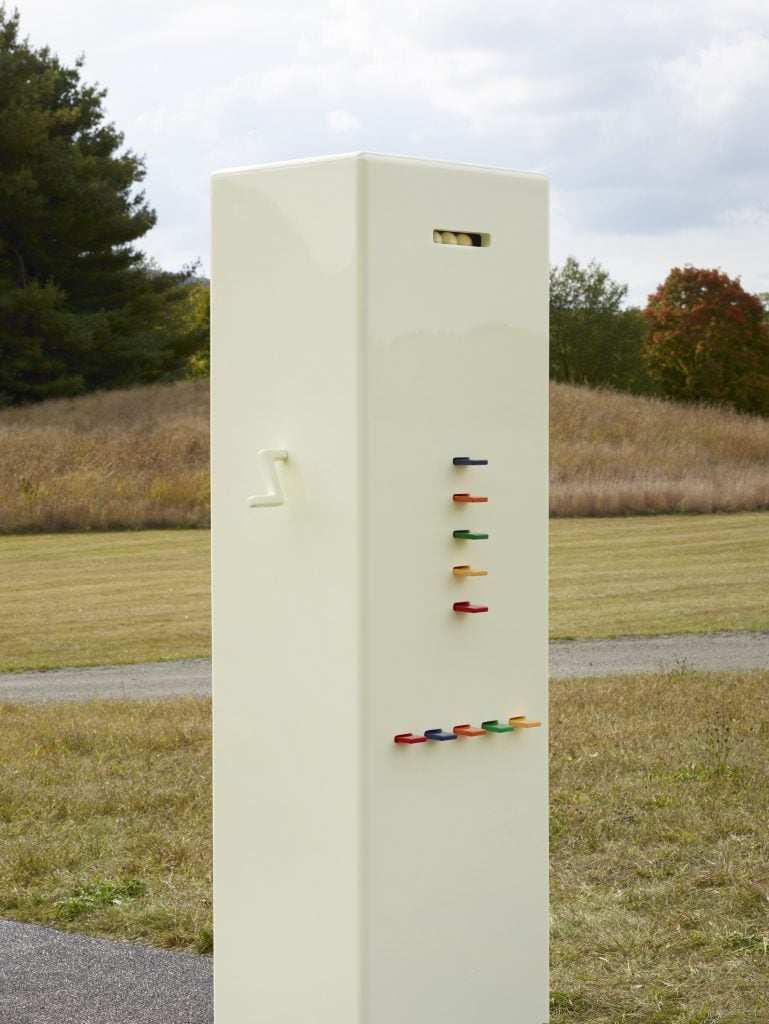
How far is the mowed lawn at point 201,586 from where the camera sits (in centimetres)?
1170

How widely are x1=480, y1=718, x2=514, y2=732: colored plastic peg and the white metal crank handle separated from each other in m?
0.63

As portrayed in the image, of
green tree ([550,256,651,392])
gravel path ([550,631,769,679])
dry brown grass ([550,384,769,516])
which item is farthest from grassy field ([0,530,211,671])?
green tree ([550,256,651,392])

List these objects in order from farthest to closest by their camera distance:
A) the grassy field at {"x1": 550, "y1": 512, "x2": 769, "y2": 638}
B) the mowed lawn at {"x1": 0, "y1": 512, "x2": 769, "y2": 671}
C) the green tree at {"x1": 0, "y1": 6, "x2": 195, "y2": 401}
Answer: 1. the green tree at {"x1": 0, "y1": 6, "x2": 195, "y2": 401}
2. the grassy field at {"x1": 550, "y1": 512, "x2": 769, "y2": 638}
3. the mowed lawn at {"x1": 0, "y1": 512, "x2": 769, "y2": 671}

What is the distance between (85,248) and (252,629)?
88.6 feet

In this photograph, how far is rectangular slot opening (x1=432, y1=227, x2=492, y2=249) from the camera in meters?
2.70

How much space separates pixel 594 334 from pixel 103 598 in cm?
2414

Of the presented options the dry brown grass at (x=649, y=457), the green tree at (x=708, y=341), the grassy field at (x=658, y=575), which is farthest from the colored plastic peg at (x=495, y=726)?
the green tree at (x=708, y=341)

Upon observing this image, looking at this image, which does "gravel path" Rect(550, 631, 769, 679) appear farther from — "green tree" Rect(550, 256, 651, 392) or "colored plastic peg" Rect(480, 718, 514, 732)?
"green tree" Rect(550, 256, 651, 392)

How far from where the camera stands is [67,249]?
28.4m

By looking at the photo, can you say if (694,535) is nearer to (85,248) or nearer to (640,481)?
(640,481)

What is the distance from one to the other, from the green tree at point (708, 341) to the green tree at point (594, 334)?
510 mm

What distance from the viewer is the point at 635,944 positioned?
3.93m

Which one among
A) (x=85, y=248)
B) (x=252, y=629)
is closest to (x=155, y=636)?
(x=252, y=629)

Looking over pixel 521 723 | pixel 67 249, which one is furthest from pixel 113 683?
pixel 67 249
